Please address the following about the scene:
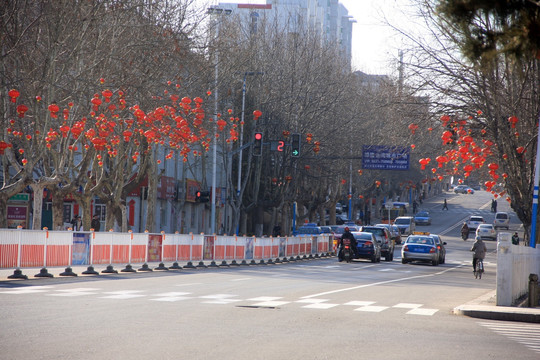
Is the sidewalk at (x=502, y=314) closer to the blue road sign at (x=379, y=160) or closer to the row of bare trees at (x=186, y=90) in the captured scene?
the row of bare trees at (x=186, y=90)

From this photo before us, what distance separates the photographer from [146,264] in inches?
1139

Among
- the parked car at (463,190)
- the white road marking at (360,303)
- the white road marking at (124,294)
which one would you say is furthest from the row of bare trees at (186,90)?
the parked car at (463,190)

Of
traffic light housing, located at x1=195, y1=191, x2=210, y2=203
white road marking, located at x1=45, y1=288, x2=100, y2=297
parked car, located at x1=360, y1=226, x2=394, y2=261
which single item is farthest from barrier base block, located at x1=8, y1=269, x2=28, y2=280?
parked car, located at x1=360, y1=226, x2=394, y2=261

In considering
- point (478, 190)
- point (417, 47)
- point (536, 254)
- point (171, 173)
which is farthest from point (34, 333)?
point (478, 190)

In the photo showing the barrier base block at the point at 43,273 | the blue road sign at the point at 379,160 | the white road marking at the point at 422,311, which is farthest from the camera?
the blue road sign at the point at 379,160

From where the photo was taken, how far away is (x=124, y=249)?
1100 inches

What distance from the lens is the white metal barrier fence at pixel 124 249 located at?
2233 centimetres

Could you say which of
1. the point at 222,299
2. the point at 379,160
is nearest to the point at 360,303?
the point at 222,299

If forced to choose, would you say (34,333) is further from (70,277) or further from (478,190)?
(478,190)

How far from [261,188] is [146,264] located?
2894 centimetres

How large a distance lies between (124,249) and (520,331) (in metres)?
16.6

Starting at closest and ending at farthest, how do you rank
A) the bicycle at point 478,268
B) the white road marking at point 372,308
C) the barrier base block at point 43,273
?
the white road marking at point 372,308 → the barrier base block at point 43,273 → the bicycle at point 478,268

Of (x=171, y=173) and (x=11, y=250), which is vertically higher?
(x=171, y=173)

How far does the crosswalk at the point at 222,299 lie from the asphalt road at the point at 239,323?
0.02 m
